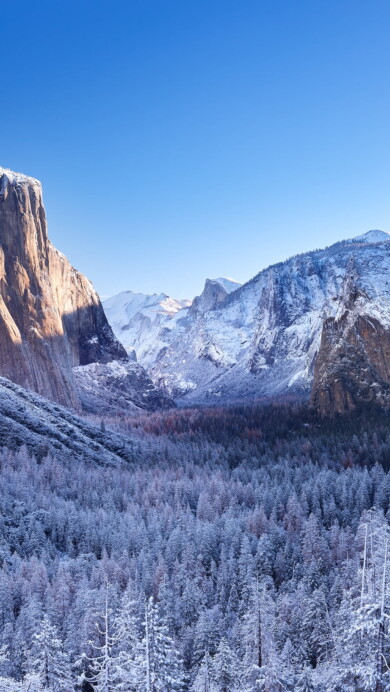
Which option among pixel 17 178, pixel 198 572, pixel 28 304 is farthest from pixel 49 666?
pixel 17 178

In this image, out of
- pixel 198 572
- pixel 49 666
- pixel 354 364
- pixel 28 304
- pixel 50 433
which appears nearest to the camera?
pixel 49 666

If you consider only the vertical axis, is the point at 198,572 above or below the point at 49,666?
below

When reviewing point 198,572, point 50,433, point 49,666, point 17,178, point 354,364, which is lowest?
point 198,572

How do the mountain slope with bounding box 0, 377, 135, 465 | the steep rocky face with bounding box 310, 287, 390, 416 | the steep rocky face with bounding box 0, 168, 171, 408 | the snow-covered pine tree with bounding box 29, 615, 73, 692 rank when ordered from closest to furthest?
the snow-covered pine tree with bounding box 29, 615, 73, 692 < the mountain slope with bounding box 0, 377, 135, 465 < the steep rocky face with bounding box 0, 168, 171, 408 < the steep rocky face with bounding box 310, 287, 390, 416

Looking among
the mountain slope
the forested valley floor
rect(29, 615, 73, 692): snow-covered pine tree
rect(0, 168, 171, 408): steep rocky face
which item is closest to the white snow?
rect(0, 168, 171, 408): steep rocky face

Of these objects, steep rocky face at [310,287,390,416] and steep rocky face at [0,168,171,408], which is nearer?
steep rocky face at [0,168,171,408]

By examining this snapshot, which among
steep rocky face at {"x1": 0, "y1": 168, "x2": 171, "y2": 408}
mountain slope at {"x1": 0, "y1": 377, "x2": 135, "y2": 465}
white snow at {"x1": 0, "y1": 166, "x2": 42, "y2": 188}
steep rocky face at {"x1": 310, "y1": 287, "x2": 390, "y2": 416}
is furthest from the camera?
white snow at {"x1": 0, "y1": 166, "x2": 42, "y2": 188}

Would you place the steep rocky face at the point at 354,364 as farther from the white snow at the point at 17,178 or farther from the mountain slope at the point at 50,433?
the white snow at the point at 17,178

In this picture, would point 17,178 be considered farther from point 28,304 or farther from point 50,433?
point 50,433

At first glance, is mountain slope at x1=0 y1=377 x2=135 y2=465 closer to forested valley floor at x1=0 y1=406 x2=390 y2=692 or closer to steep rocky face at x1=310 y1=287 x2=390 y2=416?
forested valley floor at x1=0 y1=406 x2=390 y2=692

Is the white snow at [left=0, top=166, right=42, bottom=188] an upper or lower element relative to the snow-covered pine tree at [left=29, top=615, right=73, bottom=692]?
upper
